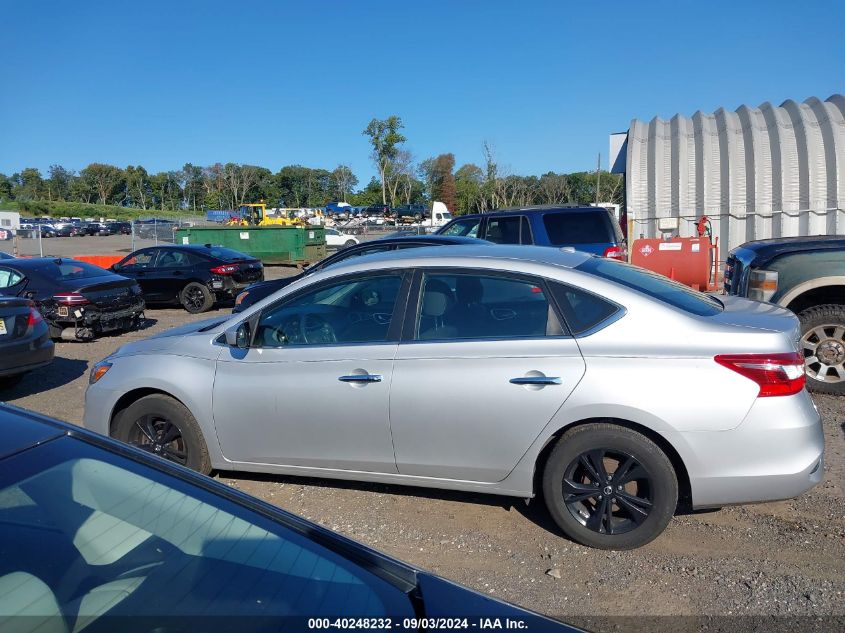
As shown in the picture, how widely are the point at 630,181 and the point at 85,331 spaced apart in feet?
50.0

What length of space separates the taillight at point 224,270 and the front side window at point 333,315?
10616 millimetres

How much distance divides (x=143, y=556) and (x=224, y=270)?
13397mm

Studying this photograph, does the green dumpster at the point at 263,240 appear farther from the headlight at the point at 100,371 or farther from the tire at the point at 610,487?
the tire at the point at 610,487

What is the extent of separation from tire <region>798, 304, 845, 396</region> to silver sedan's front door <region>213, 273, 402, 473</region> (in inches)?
189

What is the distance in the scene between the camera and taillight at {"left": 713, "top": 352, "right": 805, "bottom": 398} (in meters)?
3.58

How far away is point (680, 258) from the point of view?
13109mm

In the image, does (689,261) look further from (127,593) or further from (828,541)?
(127,593)

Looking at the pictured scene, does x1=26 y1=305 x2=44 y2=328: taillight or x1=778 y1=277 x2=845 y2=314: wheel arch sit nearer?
x1=778 y1=277 x2=845 y2=314: wheel arch

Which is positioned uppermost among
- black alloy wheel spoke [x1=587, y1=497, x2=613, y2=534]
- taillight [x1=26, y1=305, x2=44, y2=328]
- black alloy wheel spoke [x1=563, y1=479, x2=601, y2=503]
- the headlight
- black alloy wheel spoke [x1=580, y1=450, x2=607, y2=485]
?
taillight [x1=26, y1=305, x2=44, y2=328]

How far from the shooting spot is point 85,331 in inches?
429

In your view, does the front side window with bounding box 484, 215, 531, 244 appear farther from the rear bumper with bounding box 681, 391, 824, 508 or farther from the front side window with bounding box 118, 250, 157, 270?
the front side window with bounding box 118, 250, 157, 270

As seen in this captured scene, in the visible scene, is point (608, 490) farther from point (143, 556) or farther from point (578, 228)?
point (578, 228)

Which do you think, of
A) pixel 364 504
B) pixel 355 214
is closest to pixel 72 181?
pixel 355 214

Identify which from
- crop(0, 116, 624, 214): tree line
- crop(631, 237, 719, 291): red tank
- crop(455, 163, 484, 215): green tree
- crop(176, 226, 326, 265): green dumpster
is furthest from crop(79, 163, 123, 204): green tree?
crop(631, 237, 719, 291): red tank
